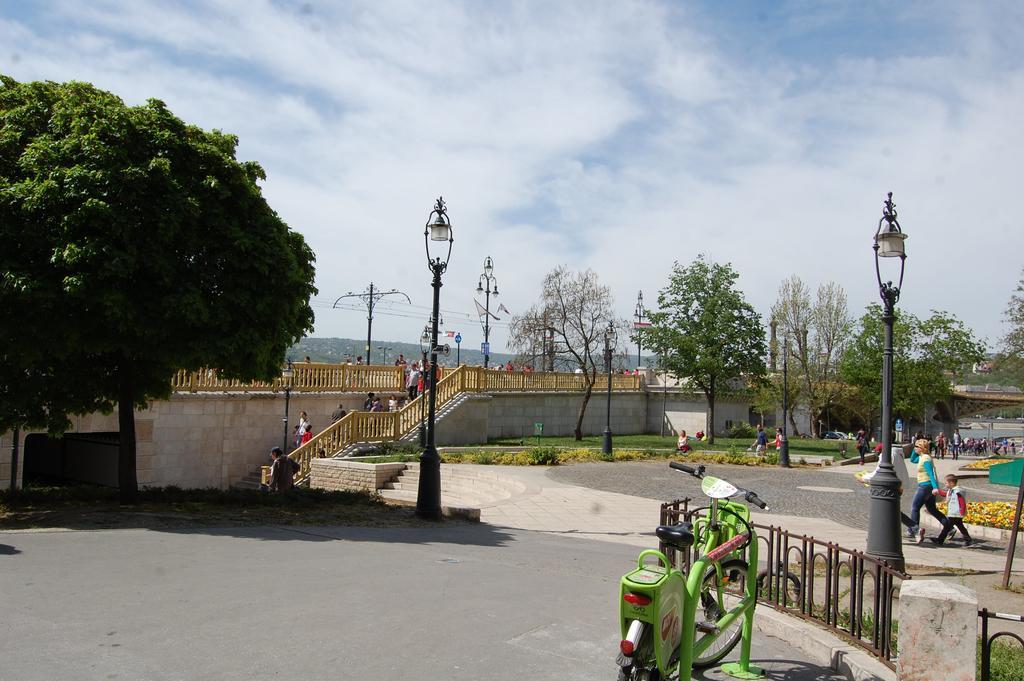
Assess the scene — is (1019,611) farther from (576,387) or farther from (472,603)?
(576,387)

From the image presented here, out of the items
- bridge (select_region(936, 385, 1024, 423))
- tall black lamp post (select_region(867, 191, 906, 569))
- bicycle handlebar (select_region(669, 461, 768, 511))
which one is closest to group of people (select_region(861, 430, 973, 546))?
tall black lamp post (select_region(867, 191, 906, 569))

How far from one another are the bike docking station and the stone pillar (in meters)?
1.18

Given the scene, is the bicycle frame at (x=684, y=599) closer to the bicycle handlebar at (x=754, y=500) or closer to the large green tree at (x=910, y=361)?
the bicycle handlebar at (x=754, y=500)

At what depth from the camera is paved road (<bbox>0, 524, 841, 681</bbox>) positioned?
581cm

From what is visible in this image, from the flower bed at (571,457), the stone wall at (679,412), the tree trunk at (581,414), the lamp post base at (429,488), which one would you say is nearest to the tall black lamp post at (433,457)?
the lamp post base at (429,488)

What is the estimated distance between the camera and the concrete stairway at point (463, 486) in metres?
20.6

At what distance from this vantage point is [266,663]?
19.0 ft

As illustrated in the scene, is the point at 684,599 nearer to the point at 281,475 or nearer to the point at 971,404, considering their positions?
the point at 281,475

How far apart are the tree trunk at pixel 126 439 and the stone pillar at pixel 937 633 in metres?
12.8

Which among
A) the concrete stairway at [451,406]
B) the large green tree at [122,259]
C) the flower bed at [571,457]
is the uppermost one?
the large green tree at [122,259]

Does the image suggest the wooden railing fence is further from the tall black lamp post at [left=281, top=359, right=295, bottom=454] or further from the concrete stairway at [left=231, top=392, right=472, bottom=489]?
the tall black lamp post at [left=281, top=359, right=295, bottom=454]

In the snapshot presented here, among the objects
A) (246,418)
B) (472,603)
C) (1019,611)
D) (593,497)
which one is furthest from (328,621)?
(246,418)

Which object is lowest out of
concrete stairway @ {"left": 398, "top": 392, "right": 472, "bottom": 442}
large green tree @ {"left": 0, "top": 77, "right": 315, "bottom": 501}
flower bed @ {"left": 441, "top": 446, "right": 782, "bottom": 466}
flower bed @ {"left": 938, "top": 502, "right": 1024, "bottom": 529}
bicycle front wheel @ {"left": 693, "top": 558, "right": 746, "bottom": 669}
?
flower bed @ {"left": 441, "top": 446, "right": 782, "bottom": 466}

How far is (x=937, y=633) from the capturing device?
493 centimetres
